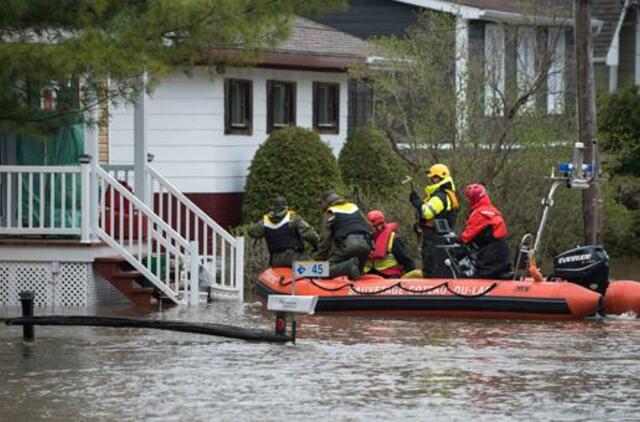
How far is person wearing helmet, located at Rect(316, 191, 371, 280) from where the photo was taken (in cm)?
2089

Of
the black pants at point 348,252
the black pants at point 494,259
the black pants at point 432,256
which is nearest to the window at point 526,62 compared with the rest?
the black pants at point 432,256

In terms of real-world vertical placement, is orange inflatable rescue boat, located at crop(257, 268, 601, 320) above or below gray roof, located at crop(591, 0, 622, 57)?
below

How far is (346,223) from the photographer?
69.1 feet

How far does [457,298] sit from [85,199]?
15.5ft

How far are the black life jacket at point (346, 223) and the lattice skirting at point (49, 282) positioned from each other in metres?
3.14

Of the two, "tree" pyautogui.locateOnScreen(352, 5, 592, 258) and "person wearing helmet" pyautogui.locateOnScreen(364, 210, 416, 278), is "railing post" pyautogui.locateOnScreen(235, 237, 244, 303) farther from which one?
"tree" pyautogui.locateOnScreen(352, 5, 592, 258)

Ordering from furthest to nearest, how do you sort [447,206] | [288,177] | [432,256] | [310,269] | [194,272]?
1. [288,177]
2. [447,206]
3. [432,256]
4. [194,272]
5. [310,269]

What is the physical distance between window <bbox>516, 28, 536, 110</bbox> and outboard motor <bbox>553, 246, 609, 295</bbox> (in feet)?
24.2

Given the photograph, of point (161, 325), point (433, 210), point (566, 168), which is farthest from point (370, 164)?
point (161, 325)

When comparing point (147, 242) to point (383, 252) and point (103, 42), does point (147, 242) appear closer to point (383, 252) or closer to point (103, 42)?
point (383, 252)

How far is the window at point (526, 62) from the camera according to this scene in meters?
27.6

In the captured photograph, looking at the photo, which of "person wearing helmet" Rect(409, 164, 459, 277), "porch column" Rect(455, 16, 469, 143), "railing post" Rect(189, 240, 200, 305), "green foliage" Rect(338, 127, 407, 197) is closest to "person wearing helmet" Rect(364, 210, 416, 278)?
"person wearing helmet" Rect(409, 164, 459, 277)

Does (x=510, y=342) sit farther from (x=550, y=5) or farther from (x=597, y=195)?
(x=550, y=5)

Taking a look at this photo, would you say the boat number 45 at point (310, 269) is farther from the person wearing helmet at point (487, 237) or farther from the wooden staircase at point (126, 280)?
the wooden staircase at point (126, 280)
